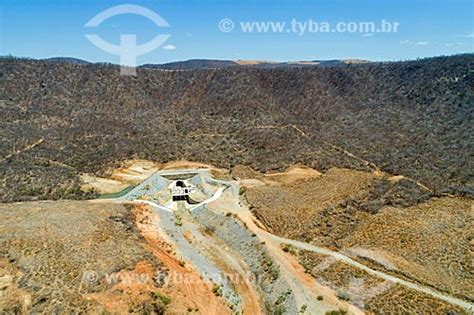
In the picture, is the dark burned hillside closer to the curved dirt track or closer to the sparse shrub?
the curved dirt track

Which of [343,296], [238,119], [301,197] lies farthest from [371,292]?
[238,119]

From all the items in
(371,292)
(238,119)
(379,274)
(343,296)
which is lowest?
(343,296)

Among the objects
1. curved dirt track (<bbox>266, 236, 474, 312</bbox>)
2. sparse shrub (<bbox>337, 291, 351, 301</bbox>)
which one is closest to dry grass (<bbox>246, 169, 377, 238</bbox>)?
curved dirt track (<bbox>266, 236, 474, 312</bbox>)

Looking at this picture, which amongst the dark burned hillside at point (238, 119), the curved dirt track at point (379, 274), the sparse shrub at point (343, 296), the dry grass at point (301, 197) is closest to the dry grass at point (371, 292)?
the sparse shrub at point (343, 296)

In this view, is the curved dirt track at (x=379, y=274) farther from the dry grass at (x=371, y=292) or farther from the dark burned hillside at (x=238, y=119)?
the dark burned hillside at (x=238, y=119)

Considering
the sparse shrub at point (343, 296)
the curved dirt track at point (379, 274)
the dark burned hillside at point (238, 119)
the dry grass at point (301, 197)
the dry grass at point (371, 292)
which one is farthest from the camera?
the dark burned hillside at point (238, 119)

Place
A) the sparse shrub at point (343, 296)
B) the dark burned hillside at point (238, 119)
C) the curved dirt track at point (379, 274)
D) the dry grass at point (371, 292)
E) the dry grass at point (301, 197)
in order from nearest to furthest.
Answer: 1. the dry grass at point (371, 292)
2. the curved dirt track at point (379, 274)
3. the sparse shrub at point (343, 296)
4. the dry grass at point (301, 197)
5. the dark burned hillside at point (238, 119)

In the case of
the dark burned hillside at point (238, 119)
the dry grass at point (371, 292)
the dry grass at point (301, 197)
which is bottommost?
the dry grass at point (371, 292)

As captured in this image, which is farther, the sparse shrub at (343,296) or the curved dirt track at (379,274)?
the sparse shrub at (343,296)

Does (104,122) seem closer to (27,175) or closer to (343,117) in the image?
(27,175)

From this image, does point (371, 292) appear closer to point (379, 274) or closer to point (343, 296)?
point (343, 296)
